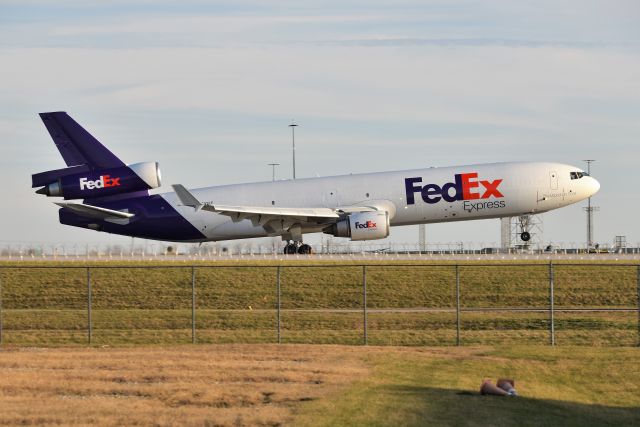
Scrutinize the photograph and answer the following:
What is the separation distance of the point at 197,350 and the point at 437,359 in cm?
597

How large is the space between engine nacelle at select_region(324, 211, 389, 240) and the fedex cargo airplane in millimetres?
50

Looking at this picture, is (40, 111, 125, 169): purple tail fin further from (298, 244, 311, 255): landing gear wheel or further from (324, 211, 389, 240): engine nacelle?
(324, 211, 389, 240): engine nacelle

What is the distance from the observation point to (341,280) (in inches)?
1864

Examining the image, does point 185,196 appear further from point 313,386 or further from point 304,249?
point 313,386

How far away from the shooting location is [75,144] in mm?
60469

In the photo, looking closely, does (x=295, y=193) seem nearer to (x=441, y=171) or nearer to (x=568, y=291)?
(x=441, y=171)

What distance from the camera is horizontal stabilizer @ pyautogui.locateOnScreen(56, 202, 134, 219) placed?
5875 centimetres

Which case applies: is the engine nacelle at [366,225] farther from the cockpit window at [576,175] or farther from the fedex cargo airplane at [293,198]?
the cockpit window at [576,175]

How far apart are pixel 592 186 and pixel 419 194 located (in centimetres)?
980

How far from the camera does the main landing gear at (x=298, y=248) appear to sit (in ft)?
194

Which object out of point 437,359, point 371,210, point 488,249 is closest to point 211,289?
point 371,210

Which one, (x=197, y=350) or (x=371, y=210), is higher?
(x=371, y=210)

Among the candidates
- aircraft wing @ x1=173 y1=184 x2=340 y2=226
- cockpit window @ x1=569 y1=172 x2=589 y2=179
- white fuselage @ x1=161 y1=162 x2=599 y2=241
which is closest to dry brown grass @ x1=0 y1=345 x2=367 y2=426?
aircraft wing @ x1=173 y1=184 x2=340 y2=226

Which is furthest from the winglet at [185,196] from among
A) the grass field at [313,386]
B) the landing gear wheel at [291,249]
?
the grass field at [313,386]
